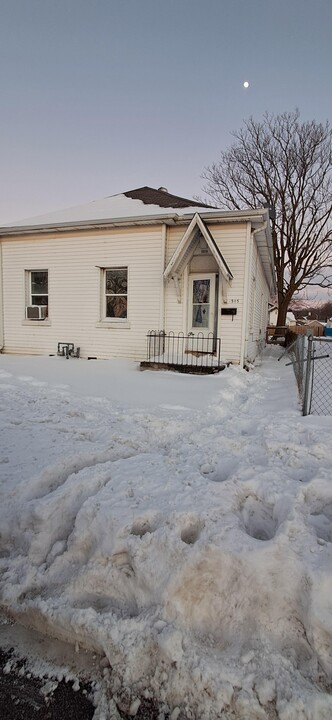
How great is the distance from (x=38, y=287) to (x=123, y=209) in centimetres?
412

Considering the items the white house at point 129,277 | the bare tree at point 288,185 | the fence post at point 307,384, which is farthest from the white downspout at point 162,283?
the bare tree at point 288,185

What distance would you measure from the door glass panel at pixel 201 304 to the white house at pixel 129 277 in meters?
0.03

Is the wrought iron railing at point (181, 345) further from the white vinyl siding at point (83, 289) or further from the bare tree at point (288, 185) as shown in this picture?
the bare tree at point (288, 185)

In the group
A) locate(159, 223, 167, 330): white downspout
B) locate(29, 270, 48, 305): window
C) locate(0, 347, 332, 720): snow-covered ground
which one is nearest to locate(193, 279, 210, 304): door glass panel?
locate(159, 223, 167, 330): white downspout

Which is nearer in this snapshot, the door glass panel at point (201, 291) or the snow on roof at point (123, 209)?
the door glass panel at point (201, 291)

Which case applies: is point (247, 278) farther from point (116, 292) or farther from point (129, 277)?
point (116, 292)

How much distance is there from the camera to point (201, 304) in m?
10.1

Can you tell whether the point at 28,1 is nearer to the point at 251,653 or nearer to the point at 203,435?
the point at 203,435

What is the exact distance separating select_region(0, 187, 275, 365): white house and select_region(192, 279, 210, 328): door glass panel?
0.03m

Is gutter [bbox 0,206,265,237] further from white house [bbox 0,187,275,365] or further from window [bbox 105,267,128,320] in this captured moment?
window [bbox 105,267,128,320]

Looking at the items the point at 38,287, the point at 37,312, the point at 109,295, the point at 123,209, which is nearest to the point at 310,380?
the point at 109,295

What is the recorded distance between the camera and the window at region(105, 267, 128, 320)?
10.7 meters

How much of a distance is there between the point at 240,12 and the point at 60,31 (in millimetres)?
5866

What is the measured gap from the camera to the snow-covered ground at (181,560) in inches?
55.8
